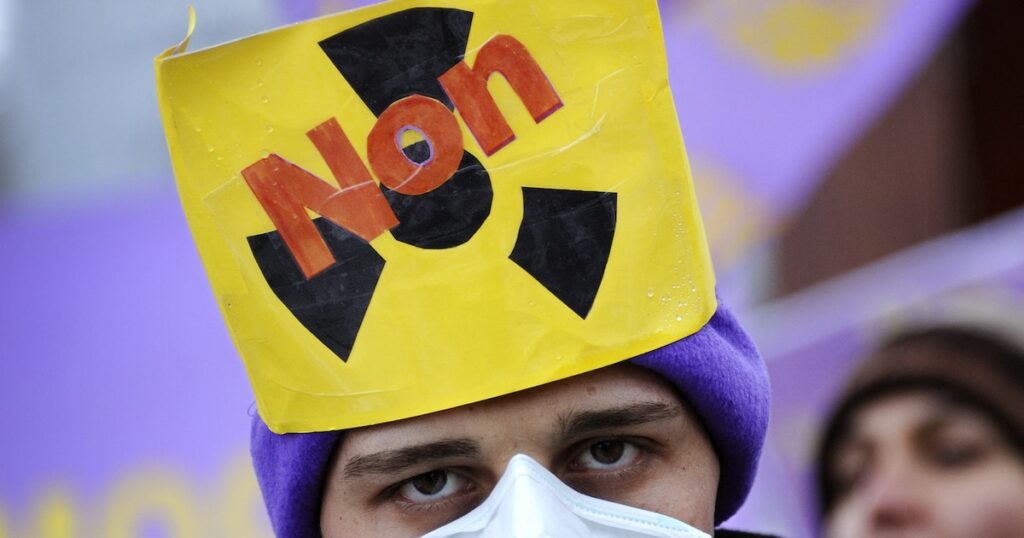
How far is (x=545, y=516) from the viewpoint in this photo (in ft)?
4.81

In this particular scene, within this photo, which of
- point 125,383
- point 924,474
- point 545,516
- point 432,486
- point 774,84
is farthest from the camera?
point 125,383

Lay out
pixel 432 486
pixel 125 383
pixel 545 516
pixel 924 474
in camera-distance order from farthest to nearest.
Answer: pixel 125 383
pixel 924 474
pixel 432 486
pixel 545 516

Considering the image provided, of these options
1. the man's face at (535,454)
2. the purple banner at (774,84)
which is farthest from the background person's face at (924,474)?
the man's face at (535,454)

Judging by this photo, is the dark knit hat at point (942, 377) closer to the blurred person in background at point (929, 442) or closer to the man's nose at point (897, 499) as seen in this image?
the blurred person in background at point (929, 442)

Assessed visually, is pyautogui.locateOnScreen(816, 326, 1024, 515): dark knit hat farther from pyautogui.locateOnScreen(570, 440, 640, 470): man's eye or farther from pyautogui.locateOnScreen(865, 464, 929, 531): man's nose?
pyautogui.locateOnScreen(570, 440, 640, 470): man's eye

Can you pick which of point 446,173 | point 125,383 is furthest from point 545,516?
point 125,383

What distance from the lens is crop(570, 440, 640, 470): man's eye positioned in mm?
1598

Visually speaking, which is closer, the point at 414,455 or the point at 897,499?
the point at 414,455

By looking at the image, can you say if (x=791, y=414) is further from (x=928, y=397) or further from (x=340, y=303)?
(x=340, y=303)

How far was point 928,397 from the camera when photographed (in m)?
3.14

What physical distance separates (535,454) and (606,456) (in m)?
0.11

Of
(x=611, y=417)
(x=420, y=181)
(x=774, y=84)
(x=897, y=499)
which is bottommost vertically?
(x=611, y=417)

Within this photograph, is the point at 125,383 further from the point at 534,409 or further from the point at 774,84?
the point at 534,409

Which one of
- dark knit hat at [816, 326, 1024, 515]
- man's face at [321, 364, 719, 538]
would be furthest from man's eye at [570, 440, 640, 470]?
dark knit hat at [816, 326, 1024, 515]
